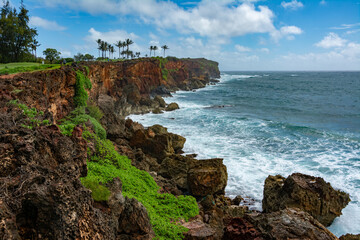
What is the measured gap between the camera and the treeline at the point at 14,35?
99.7 feet

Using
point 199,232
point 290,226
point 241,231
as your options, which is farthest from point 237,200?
point 290,226

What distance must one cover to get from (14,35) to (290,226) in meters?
38.5

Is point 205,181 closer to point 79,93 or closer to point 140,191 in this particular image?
point 140,191

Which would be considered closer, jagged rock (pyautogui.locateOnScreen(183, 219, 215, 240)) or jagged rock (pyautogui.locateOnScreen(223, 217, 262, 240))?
jagged rock (pyautogui.locateOnScreen(223, 217, 262, 240))

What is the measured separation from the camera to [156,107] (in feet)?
158

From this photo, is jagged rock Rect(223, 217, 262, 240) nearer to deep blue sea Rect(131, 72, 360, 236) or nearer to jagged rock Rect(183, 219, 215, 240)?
jagged rock Rect(183, 219, 215, 240)

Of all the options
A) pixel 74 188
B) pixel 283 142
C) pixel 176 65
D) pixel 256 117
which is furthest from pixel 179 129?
pixel 176 65

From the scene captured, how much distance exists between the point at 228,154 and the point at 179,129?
10984 mm

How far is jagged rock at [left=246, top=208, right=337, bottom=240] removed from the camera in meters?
8.38

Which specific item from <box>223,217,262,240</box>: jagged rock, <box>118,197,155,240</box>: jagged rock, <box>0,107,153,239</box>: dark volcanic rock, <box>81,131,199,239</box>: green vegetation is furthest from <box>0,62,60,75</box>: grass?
<box>223,217,262,240</box>: jagged rock

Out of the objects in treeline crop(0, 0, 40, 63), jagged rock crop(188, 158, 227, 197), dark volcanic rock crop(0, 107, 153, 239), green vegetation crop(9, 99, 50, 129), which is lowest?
jagged rock crop(188, 158, 227, 197)

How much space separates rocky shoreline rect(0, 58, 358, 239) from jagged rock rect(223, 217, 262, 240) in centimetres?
4

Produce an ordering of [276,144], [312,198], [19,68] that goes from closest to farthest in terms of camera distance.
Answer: [312,198] → [19,68] → [276,144]

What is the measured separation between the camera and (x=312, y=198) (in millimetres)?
13586
